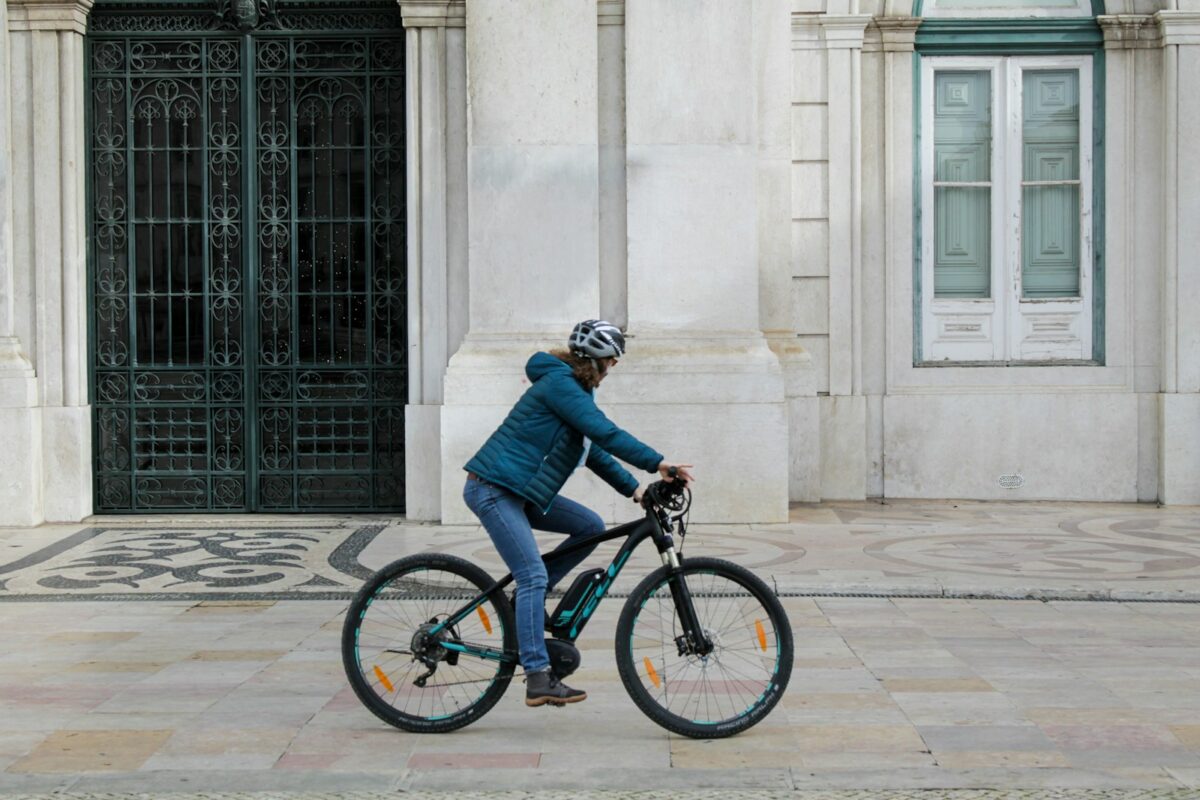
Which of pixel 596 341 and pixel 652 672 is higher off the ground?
pixel 596 341

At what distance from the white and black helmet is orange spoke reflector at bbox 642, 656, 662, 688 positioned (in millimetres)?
1178

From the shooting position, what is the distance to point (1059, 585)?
10352 mm

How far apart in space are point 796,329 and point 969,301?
1630mm

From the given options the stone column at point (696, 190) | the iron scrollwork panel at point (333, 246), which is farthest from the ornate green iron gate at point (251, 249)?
the stone column at point (696, 190)

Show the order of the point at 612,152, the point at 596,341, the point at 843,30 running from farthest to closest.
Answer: the point at 843,30 < the point at 612,152 < the point at 596,341

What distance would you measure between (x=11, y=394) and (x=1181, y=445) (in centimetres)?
976

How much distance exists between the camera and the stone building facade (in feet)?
43.6

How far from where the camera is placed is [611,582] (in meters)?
6.61

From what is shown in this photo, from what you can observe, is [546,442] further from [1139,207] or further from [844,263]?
[1139,207]

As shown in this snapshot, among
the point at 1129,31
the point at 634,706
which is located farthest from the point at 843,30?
the point at 634,706

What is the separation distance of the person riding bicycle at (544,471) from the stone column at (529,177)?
6530mm

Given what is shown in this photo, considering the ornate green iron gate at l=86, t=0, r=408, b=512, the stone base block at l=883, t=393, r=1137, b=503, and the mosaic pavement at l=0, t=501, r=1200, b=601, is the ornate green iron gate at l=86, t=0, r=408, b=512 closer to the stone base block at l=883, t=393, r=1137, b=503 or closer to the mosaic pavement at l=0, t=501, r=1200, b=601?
the mosaic pavement at l=0, t=501, r=1200, b=601

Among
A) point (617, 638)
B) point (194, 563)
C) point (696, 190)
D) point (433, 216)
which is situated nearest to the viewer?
point (617, 638)

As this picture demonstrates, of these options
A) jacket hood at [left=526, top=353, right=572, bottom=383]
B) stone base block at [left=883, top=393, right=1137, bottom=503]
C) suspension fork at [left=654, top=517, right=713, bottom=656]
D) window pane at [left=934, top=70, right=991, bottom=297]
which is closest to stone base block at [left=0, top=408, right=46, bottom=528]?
stone base block at [left=883, top=393, right=1137, bottom=503]
